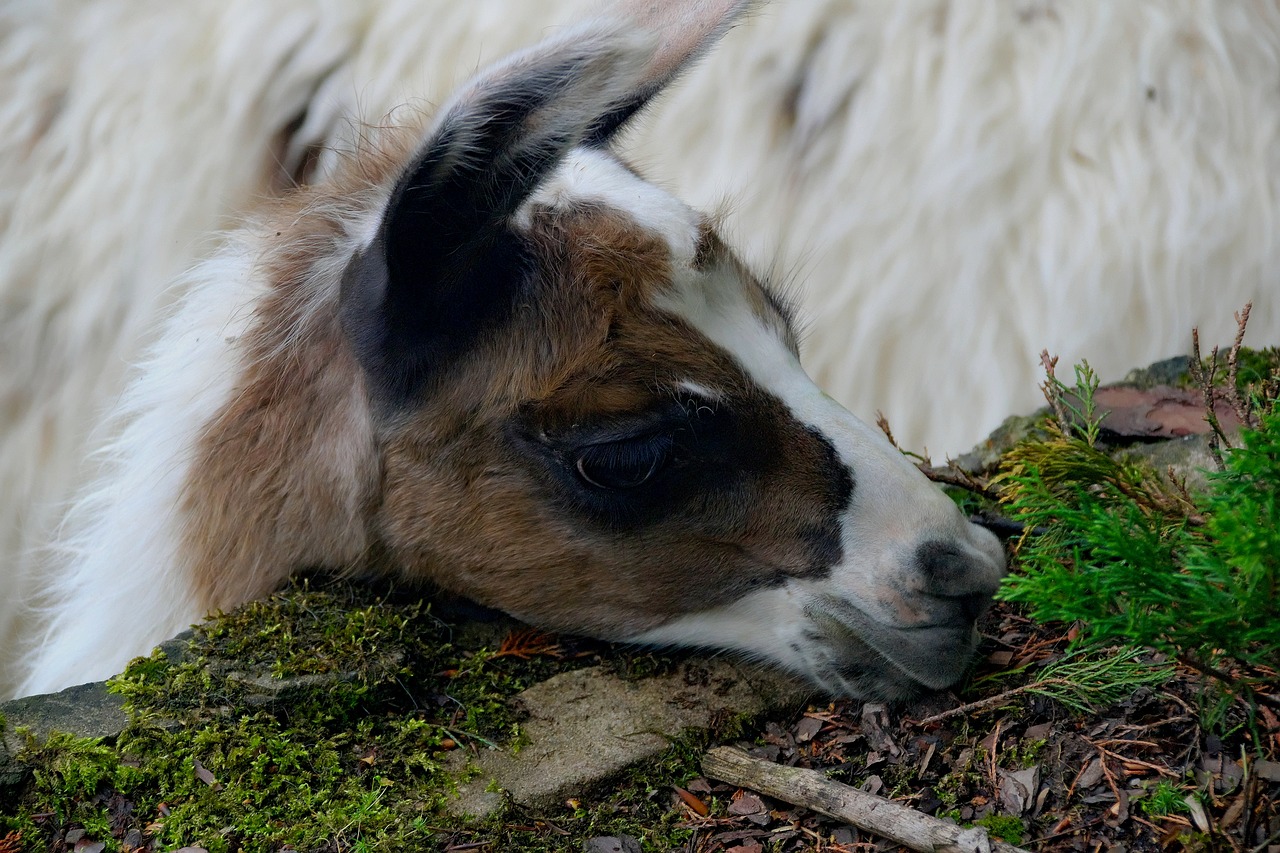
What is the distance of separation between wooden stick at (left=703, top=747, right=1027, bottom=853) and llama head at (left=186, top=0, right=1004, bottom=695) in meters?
0.32

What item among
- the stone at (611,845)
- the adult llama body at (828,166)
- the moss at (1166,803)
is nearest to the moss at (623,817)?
the stone at (611,845)

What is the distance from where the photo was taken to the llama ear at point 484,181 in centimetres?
211

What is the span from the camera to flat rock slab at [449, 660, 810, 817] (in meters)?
2.18

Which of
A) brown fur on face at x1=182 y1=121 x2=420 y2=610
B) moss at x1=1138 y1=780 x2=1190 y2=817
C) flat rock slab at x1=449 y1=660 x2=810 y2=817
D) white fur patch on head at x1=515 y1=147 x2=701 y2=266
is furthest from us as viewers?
brown fur on face at x1=182 y1=121 x2=420 y2=610

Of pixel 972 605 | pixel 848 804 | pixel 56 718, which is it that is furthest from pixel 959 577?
pixel 56 718

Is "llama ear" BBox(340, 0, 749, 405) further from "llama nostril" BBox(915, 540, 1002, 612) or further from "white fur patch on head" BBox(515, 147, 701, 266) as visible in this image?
"llama nostril" BBox(915, 540, 1002, 612)

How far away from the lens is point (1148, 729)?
6.59 ft

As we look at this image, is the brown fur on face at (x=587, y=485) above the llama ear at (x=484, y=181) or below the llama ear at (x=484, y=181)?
below

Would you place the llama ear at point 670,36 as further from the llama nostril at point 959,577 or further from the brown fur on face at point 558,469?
the llama nostril at point 959,577

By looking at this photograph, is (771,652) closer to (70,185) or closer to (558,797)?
(558,797)

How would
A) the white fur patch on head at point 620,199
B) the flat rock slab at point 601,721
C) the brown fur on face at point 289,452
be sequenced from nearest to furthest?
the flat rock slab at point 601,721
the white fur patch on head at point 620,199
the brown fur on face at point 289,452

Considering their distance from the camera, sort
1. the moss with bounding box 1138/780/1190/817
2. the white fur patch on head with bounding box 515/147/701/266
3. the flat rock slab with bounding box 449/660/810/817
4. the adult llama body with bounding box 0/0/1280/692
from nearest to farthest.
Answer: the moss with bounding box 1138/780/1190/817, the flat rock slab with bounding box 449/660/810/817, the white fur patch on head with bounding box 515/147/701/266, the adult llama body with bounding box 0/0/1280/692

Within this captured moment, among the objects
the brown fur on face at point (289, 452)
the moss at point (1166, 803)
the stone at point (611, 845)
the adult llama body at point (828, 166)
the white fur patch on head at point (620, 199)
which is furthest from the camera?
the adult llama body at point (828, 166)

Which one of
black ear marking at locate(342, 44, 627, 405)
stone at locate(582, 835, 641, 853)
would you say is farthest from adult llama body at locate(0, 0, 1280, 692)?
stone at locate(582, 835, 641, 853)
